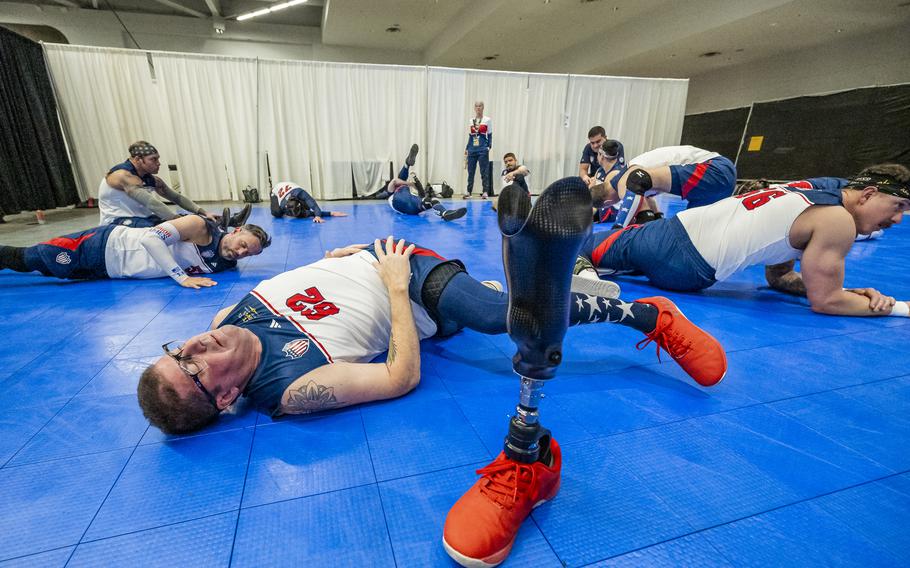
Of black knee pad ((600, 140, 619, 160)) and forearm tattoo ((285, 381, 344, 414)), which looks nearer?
forearm tattoo ((285, 381, 344, 414))

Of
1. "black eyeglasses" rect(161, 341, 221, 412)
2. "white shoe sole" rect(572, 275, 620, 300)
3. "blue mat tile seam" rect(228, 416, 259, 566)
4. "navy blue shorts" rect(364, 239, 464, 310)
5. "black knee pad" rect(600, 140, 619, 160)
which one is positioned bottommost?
"blue mat tile seam" rect(228, 416, 259, 566)

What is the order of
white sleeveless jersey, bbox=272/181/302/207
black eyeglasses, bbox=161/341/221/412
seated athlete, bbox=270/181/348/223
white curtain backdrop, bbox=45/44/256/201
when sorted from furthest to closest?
white curtain backdrop, bbox=45/44/256/201 < white sleeveless jersey, bbox=272/181/302/207 < seated athlete, bbox=270/181/348/223 < black eyeglasses, bbox=161/341/221/412

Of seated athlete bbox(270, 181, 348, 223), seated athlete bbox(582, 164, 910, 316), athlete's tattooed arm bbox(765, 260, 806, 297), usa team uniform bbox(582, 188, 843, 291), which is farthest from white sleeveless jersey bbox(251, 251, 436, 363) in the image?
seated athlete bbox(270, 181, 348, 223)

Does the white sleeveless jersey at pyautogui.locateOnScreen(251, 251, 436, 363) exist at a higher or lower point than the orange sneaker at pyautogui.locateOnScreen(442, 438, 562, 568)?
higher

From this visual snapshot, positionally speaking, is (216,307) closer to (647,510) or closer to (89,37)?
(647,510)

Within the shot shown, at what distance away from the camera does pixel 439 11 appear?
1106 cm

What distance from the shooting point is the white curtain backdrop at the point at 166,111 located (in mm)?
8055

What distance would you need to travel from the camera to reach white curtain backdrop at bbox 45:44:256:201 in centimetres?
805

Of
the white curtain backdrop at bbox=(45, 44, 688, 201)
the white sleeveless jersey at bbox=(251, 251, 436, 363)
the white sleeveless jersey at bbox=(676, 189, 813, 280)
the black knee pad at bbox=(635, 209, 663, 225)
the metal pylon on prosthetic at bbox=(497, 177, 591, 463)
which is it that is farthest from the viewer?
the white curtain backdrop at bbox=(45, 44, 688, 201)

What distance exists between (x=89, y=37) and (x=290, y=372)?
16174 millimetres

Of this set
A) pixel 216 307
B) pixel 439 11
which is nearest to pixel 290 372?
pixel 216 307

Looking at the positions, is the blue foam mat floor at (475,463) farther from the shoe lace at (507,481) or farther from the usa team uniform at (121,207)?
the usa team uniform at (121,207)

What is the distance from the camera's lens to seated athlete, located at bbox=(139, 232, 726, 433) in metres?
1.41

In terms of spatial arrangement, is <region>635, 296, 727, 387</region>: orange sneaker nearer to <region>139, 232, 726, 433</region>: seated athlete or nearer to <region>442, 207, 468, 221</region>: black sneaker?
<region>139, 232, 726, 433</region>: seated athlete
